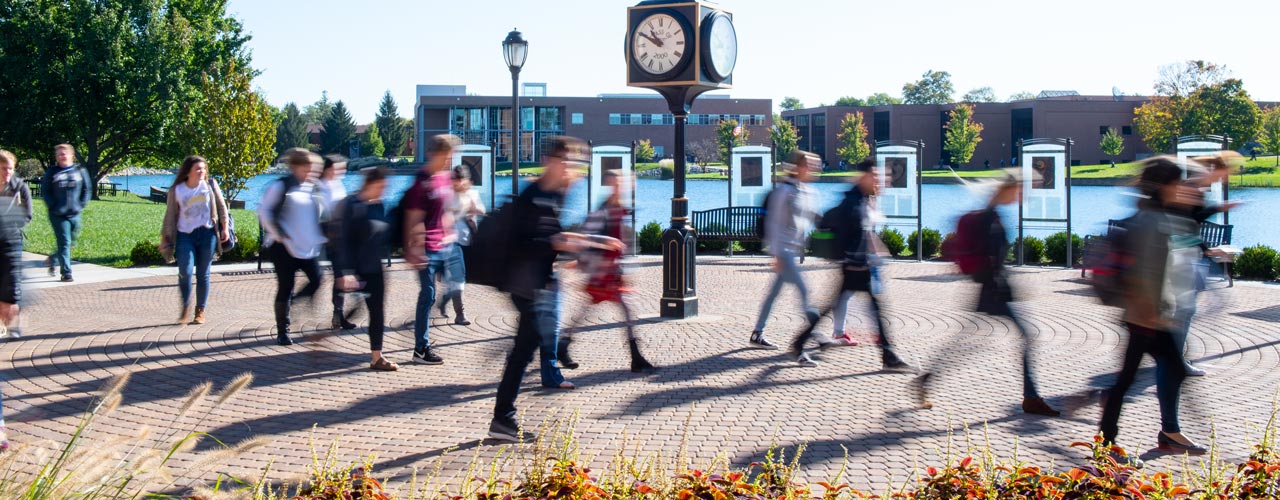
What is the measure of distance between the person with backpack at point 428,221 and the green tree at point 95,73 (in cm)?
3598

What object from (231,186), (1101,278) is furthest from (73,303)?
(231,186)

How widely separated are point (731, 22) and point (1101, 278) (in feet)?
21.9

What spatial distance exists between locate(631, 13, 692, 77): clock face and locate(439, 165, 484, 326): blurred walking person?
232 cm

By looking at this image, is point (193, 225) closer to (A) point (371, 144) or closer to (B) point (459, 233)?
(B) point (459, 233)

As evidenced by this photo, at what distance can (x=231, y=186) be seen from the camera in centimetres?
3331

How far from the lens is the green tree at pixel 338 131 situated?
10556cm

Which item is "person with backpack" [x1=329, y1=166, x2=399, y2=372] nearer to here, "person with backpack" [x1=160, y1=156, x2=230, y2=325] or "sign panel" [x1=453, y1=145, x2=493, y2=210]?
"person with backpack" [x1=160, y1=156, x2=230, y2=325]

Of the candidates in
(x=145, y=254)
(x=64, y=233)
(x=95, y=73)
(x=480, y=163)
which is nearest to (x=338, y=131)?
(x=95, y=73)

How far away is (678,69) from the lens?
1100 cm

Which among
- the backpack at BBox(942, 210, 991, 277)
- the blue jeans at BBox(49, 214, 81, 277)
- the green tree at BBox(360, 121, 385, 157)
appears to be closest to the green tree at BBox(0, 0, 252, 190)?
the blue jeans at BBox(49, 214, 81, 277)

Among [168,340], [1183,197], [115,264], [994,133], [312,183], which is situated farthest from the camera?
[994,133]

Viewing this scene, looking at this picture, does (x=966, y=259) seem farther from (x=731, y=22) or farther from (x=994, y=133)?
(x=994, y=133)

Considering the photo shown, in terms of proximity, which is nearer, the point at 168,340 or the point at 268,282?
the point at 168,340

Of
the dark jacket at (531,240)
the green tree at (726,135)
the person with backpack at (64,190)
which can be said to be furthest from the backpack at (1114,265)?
the green tree at (726,135)
